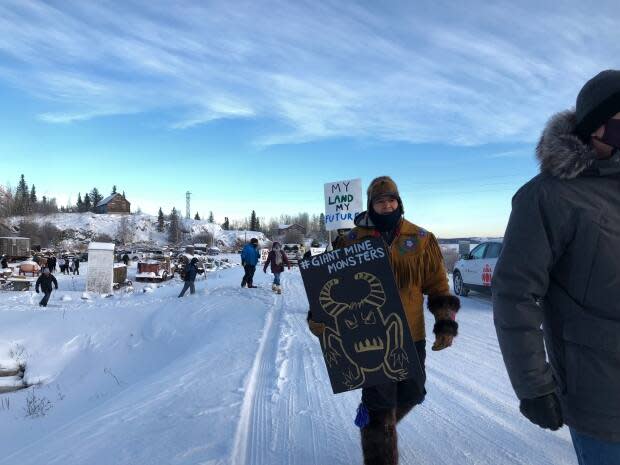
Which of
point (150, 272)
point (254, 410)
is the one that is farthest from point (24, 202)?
point (254, 410)

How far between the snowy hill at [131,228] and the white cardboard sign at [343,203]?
90.8 meters

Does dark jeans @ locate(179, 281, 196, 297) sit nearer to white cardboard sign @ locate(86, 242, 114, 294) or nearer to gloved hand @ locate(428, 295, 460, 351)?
white cardboard sign @ locate(86, 242, 114, 294)

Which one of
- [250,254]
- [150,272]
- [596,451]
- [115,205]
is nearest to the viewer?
[596,451]

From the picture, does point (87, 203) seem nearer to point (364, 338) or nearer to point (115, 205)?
point (115, 205)

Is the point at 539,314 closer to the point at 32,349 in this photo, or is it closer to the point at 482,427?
the point at 482,427

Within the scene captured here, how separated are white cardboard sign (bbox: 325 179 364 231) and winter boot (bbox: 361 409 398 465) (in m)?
10.1

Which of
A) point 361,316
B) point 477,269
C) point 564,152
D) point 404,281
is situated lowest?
point 477,269

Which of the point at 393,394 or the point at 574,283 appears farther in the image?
the point at 393,394

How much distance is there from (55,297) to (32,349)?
7.72 metres

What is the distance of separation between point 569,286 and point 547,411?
0.48 meters

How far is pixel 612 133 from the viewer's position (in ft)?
5.96

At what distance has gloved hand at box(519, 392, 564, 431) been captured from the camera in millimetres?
1773

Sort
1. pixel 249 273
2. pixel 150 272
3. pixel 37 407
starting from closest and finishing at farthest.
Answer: pixel 37 407 < pixel 249 273 < pixel 150 272

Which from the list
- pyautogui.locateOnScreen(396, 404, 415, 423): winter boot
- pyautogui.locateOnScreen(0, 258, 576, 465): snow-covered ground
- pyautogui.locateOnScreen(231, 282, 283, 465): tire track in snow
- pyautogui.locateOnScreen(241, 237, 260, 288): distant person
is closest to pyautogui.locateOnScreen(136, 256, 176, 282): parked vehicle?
pyautogui.locateOnScreen(241, 237, 260, 288): distant person
